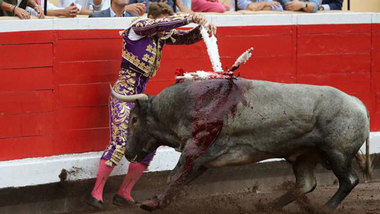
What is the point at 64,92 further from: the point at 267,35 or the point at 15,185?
the point at 267,35

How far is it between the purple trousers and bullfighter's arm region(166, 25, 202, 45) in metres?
0.32

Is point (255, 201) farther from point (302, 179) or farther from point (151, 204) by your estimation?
point (151, 204)

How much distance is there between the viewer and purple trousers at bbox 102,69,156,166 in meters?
5.79

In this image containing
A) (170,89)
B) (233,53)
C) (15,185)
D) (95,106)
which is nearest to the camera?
(170,89)

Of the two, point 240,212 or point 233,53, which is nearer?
point 240,212

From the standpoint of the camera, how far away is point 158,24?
5379 millimetres

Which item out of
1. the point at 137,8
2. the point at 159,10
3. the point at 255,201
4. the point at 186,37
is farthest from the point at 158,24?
the point at 255,201

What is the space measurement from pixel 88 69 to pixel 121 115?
617 mm

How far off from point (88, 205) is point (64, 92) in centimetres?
81

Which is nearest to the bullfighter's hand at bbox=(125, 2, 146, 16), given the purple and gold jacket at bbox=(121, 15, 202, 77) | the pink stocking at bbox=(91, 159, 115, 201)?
the purple and gold jacket at bbox=(121, 15, 202, 77)

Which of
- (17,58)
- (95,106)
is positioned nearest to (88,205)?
(95,106)

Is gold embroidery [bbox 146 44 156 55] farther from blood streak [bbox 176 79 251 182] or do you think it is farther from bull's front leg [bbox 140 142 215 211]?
bull's front leg [bbox 140 142 215 211]

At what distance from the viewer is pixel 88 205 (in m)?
6.14

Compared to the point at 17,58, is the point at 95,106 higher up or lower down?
lower down
